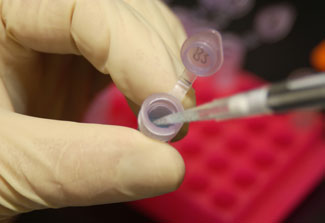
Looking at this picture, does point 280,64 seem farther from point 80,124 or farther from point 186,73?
point 80,124

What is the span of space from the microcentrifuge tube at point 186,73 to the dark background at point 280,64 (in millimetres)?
548

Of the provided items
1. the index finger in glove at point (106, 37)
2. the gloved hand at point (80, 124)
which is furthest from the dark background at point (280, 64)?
the index finger in glove at point (106, 37)

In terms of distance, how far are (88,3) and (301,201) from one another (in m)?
0.84

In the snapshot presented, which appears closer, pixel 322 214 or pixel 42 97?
pixel 42 97

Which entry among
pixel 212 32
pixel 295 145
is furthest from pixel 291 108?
pixel 295 145

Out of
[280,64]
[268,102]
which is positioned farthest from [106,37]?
[280,64]

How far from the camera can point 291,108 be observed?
0.44m

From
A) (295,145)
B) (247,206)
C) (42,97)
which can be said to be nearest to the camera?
(42,97)

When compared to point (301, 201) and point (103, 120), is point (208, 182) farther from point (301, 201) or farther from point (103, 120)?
point (103, 120)

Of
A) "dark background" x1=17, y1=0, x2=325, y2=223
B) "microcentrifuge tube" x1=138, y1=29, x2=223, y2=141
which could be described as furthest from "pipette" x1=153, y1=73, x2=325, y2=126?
"dark background" x1=17, y1=0, x2=325, y2=223

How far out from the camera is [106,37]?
2.27 feet

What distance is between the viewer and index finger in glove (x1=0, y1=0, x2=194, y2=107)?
67cm

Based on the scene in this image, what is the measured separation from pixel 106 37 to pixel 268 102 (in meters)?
0.35

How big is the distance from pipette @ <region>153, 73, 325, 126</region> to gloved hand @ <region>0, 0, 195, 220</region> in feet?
0.26
